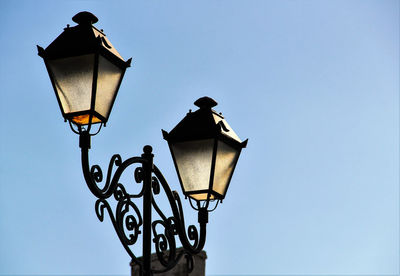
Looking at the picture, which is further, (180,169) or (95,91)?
(180,169)

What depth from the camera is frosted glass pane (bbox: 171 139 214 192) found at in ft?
17.5

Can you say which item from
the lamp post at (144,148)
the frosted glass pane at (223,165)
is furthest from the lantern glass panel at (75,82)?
the frosted glass pane at (223,165)

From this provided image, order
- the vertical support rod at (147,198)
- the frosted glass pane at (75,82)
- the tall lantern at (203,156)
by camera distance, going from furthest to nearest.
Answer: the tall lantern at (203,156) → the vertical support rod at (147,198) → the frosted glass pane at (75,82)

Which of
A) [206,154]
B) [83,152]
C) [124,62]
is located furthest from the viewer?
[206,154]

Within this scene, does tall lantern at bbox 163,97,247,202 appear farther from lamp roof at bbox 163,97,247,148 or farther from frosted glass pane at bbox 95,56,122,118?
frosted glass pane at bbox 95,56,122,118

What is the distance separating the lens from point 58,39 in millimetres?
4781

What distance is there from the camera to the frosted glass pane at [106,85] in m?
4.70

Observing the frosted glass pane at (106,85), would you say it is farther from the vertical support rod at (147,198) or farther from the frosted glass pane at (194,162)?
the frosted glass pane at (194,162)

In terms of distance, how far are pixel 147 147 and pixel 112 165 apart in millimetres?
371

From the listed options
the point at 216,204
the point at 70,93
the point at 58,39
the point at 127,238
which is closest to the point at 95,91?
the point at 70,93

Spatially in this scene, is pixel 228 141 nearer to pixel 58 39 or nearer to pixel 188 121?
pixel 188 121

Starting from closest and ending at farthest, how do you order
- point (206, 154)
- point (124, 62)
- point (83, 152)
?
1. point (83, 152)
2. point (124, 62)
3. point (206, 154)

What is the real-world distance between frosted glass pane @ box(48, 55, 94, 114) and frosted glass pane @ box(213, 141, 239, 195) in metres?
1.15

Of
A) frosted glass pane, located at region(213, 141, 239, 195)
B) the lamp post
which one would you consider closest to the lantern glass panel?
the lamp post
